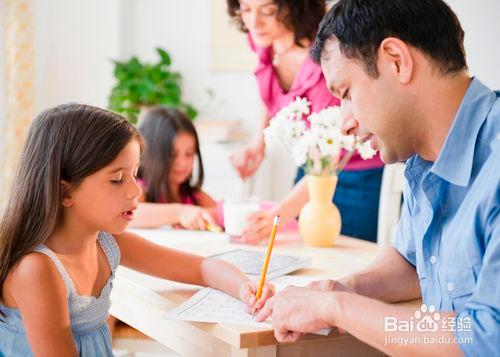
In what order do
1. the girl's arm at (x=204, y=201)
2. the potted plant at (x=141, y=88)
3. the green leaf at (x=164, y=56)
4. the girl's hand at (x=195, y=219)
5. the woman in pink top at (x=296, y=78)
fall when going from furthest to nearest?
1. the green leaf at (x=164, y=56)
2. the potted plant at (x=141, y=88)
3. the girl's arm at (x=204, y=201)
4. the woman in pink top at (x=296, y=78)
5. the girl's hand at (x=195, y=219)

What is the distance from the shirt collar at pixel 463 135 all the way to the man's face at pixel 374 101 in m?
0.07

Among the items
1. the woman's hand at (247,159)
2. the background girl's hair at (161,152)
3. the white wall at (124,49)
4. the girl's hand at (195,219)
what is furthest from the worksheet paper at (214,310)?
the white wall at (124,49)

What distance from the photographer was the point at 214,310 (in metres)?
1.42

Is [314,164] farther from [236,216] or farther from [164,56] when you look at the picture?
[164,56]

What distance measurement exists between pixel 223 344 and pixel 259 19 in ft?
4.28

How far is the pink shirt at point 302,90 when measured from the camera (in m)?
2.32

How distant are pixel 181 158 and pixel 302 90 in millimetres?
616

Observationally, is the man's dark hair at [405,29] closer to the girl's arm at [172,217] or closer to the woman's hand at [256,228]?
the woman's hand at [256,228]

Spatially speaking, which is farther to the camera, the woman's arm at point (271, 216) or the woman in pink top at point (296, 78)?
the woman in pink top at point (296, 78)

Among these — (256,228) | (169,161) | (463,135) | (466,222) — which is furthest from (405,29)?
(169,161)

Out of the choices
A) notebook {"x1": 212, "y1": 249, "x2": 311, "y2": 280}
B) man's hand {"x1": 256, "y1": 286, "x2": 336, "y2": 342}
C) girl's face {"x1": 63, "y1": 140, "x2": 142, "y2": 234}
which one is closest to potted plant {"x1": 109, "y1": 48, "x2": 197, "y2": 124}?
notebook {"x1": 212, "y1": 249, "x2": 311, "y2": 280}

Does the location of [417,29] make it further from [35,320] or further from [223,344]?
[35,320]

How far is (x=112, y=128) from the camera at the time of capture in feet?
4.77

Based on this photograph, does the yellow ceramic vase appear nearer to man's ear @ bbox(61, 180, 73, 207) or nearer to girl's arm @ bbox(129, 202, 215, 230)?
girl's arm @ bbox(129, 202, 215, 230)
